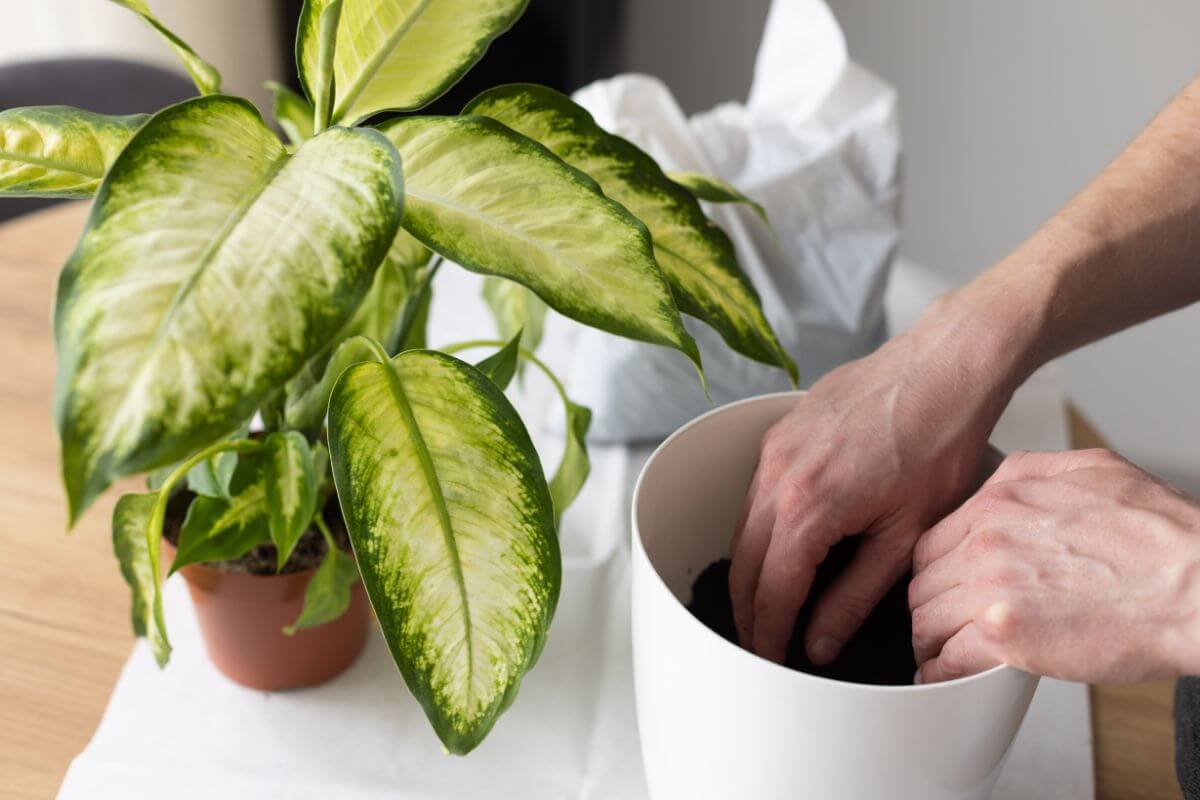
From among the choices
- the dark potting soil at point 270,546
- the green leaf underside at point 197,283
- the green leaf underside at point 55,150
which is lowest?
the dark potting soil at point 270,546

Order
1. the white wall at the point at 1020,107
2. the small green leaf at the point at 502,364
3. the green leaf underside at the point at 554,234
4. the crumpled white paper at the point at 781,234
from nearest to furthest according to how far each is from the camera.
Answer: the green leaf underside at the point at 554,234
the small green leaf at the point at 502,364
the crumpled white paper at the point at 781,234
the white wall at the point at 1020,107

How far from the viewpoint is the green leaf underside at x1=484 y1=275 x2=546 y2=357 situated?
63cm

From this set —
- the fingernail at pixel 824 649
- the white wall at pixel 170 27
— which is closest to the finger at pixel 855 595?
the fingernail at pixel 824 649

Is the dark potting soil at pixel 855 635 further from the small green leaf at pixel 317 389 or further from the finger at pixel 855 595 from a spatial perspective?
the small green leaf at pixel 317 389

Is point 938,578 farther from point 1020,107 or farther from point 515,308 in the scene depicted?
point 1020,107

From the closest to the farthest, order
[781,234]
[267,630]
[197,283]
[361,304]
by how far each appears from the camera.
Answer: [197,283] < [361,304] < [267,630] < [781,234]

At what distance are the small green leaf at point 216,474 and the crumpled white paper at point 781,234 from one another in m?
0.31

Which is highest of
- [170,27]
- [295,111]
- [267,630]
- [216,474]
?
[295,111]

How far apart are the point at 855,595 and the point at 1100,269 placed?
227mm

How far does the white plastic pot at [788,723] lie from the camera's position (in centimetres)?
39

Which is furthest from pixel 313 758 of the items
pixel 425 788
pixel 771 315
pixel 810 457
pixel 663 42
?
pixel 663 42

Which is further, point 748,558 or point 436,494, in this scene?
point 748,558

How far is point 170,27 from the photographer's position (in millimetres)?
1784

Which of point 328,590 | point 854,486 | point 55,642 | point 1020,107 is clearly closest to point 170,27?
point 1020,107
